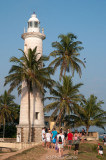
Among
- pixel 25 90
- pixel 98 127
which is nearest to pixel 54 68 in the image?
pixel 25 90

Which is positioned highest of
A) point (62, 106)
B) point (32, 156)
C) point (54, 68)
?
point (54, 68)

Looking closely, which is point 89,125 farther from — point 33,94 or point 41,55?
point 41,55

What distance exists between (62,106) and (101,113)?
8113 mm

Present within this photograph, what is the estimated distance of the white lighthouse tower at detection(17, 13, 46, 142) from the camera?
38.7m

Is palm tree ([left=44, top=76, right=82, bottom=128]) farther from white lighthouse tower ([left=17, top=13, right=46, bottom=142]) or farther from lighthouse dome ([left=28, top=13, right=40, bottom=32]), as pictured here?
lighthouse dome ([left=28, top=13, right=40, bottom=32])

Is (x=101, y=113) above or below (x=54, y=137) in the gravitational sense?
above

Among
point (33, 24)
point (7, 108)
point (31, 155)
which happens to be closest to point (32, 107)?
point (33, 24)

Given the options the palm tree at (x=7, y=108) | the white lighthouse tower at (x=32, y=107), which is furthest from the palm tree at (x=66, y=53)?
the palm tree at (x=7, y=108)

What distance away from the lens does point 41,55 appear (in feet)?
137

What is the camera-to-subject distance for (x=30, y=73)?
37.4 m

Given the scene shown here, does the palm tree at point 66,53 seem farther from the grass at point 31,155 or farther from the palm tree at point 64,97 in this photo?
the grass at point 31,155

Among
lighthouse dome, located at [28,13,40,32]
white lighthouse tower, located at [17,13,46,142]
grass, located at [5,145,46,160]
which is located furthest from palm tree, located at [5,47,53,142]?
grass, located at [5,145,46,160]

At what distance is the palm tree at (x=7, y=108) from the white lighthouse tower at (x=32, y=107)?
13.3 meters

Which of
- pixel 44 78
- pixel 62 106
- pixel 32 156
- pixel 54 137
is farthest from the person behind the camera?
pixel 44 78
